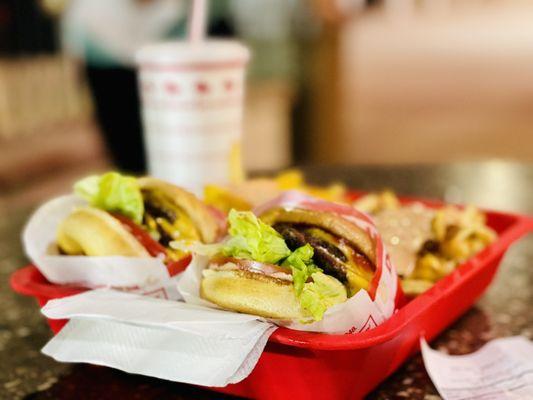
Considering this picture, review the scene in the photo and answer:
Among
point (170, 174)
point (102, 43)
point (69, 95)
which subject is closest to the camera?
point (170, 174)

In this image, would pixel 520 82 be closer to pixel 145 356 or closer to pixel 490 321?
pixel 490 321

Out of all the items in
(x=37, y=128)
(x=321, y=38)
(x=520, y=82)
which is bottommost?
(x=37, y=128)

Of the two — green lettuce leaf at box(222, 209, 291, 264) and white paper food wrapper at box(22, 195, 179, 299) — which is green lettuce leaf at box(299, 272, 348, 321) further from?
white paper food wrapper at box(22, 195, 179, 299)

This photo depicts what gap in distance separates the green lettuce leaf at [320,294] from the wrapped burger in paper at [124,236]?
20 cm

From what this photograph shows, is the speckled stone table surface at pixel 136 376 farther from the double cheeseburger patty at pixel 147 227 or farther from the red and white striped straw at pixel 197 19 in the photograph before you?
the red and white striped straw at pixel 197 19

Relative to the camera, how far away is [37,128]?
5.34 meters

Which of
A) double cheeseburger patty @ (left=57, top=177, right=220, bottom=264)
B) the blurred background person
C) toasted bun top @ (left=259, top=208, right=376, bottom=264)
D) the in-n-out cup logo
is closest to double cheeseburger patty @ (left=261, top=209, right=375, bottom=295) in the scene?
toasted bun top @ (left=259, top=208, right=376, bottom=264)

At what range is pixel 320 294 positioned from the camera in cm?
65

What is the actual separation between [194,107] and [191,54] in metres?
0.10

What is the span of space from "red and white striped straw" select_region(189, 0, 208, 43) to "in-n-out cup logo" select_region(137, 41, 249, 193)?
2cm

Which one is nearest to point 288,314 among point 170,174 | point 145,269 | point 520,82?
point 145,269

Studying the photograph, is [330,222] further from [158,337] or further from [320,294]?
[158,337]

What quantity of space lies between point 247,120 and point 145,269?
334 cm

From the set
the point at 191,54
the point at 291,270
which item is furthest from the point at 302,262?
the point at 191,54
